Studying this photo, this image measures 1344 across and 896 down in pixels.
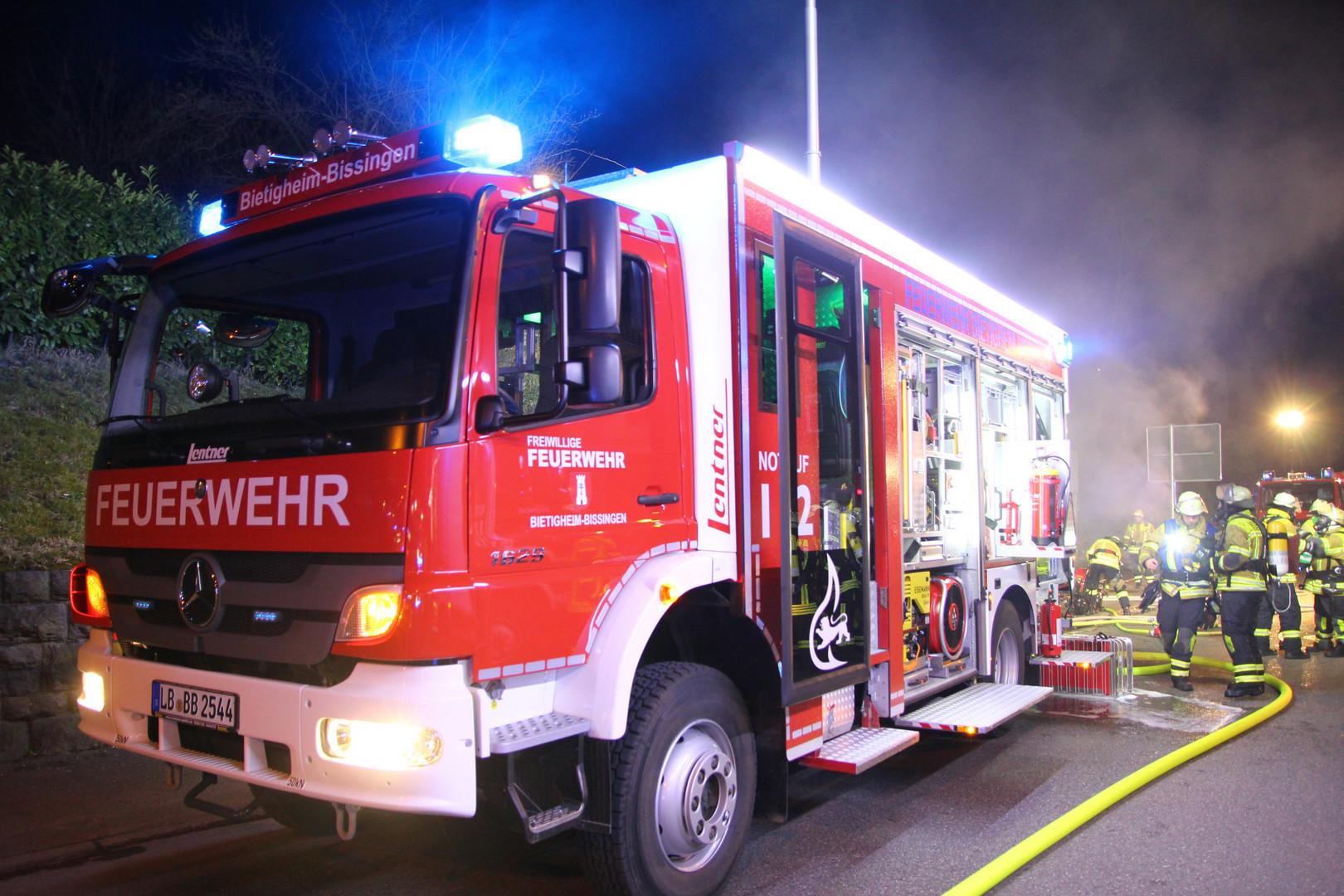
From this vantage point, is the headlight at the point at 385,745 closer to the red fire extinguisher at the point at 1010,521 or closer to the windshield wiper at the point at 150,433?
the windshield wiper at the point at 150,433

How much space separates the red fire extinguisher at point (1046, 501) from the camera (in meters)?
6.72

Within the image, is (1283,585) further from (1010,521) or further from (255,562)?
(255,562)

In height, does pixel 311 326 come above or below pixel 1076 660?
above

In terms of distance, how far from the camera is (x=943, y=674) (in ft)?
18.9

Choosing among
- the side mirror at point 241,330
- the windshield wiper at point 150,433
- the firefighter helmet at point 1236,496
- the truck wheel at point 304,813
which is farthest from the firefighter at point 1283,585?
the windshield wiper at point 150,433

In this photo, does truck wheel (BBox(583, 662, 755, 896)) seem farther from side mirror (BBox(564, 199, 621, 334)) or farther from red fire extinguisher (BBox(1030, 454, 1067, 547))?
red fire extinguisher (BBox(1030, 454, 1067, 547))

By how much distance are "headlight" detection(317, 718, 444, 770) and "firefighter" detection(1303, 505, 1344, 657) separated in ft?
34.0

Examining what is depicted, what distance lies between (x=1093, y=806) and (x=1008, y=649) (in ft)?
7.88

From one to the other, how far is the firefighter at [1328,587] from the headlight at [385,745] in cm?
1035

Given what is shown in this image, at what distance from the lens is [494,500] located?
2920 mm

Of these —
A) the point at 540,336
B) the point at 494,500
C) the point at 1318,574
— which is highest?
the point at 540,336

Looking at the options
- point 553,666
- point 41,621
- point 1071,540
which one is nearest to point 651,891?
point 553,666

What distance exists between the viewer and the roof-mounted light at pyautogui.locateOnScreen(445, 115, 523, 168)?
3252mm

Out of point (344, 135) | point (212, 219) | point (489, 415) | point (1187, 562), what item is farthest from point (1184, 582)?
point (212, 219)
